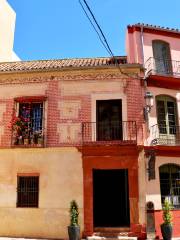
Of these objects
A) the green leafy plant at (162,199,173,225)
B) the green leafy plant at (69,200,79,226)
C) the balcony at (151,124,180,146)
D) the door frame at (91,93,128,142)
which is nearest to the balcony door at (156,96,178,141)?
the balcony at (151,124,180,146)

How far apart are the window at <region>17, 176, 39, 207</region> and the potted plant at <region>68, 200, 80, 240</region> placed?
180 centimetres

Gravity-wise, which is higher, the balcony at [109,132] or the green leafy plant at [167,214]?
the balcony at [109,132]

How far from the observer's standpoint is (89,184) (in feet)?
39.0

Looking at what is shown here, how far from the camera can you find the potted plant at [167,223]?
35.0ft

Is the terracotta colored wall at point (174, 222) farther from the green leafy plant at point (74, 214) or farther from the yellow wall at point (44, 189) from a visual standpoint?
the green leafy plant at point (74, 214)

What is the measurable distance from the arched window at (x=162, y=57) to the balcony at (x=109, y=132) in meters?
3.26

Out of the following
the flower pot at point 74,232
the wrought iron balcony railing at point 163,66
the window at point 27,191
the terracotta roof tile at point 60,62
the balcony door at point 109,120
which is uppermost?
the terracotta roof tile at point 60,62

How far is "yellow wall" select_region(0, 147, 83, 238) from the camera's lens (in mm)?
11711

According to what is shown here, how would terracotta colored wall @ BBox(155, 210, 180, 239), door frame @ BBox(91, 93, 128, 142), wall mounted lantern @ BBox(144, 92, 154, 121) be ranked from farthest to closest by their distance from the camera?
door frame @ BBox(91, 93, 128, 142) → wall mounted lantern @ BBox(144, 92, 154, 121) → terracotta colored wall @ BBox(155, 210, 180, 239)

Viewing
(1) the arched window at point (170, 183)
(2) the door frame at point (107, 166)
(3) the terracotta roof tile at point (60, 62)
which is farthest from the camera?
(3) the terracotta roof tile at point (60, 62)

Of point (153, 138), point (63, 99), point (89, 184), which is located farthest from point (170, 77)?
point (89, 184)

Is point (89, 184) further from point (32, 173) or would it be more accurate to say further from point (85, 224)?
point (32, 173)

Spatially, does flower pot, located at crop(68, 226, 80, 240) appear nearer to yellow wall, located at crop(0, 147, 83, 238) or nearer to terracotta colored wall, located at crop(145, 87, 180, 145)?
yellow wall, located at crop(0, 147, 83, 238)

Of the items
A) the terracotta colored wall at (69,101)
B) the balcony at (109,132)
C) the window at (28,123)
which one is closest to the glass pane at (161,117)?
the terracotta colored wall at (69,101)
